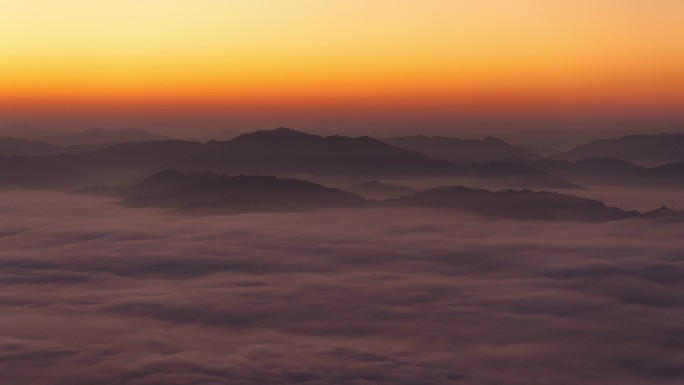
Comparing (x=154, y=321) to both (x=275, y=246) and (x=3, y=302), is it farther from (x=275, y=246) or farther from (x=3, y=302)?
(x=275, y=246)

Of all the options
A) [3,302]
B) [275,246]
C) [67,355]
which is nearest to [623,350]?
[67,355]

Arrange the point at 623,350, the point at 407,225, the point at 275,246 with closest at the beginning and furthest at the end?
the point at 623,350
the point at 275,246
the point at 407,225

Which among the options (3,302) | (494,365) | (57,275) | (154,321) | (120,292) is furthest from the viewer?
(57,275)

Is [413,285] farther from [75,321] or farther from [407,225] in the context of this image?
[407,225]

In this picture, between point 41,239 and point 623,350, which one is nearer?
point 623,350

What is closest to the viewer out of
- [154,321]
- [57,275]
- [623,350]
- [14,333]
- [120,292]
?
[623,350]

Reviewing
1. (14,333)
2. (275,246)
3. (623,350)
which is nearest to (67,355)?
(14,333)

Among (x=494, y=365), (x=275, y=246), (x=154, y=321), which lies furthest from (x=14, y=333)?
(x=275, y=246)

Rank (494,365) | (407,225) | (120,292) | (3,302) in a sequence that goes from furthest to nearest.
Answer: (407,225) → (120,292) → (3,302) → (494,365)

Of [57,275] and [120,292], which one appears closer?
[120,292]

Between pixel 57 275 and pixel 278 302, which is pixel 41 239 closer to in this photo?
pixel 57 275
